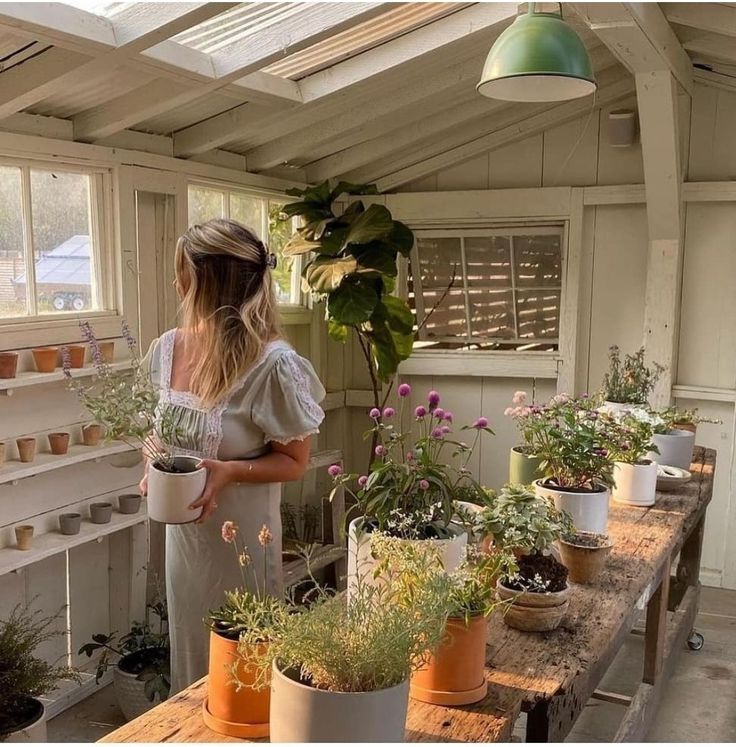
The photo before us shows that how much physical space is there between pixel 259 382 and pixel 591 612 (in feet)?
2.97

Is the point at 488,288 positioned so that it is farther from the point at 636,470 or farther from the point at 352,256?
the point at 636,470

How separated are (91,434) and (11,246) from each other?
795mm

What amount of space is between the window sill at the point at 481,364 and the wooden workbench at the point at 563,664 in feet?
7.83

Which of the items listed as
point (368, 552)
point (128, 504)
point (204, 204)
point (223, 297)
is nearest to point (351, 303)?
point (204, 204)

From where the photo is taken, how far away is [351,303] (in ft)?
14.0

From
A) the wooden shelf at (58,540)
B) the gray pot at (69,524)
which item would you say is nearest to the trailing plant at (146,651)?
the wooden shelf at (58,540)

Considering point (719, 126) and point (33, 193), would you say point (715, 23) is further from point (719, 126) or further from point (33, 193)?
point (33, 193)

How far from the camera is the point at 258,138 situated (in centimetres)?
419

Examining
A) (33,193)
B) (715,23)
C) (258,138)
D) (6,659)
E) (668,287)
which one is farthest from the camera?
(668,287)

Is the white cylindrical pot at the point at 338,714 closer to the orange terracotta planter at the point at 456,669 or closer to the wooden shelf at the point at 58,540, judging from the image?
the orange terracotta planter at the point at 456,669

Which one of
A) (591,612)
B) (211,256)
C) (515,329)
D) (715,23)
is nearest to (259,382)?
(211,256)

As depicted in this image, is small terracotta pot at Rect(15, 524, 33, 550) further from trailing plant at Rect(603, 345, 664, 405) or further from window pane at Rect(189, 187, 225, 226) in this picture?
trailing plant at Rect(603, 345, 664, 405)

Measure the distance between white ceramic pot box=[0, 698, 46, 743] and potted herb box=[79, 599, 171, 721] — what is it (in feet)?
1.42

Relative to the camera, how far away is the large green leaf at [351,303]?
4.26 metres
